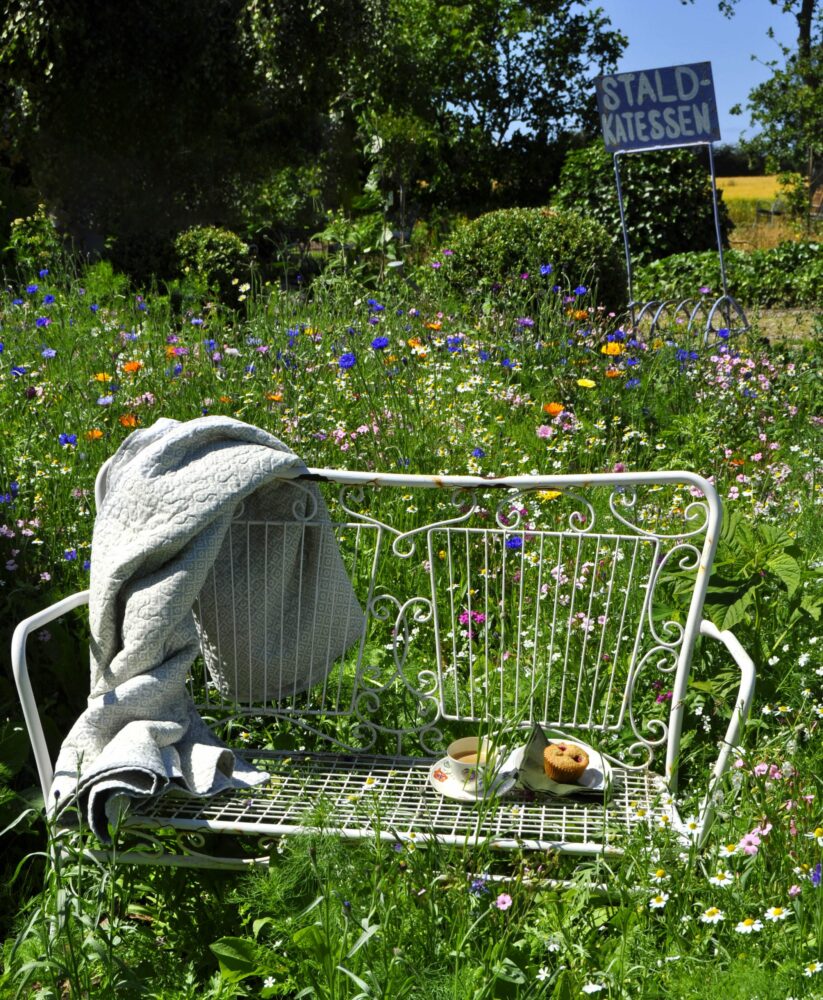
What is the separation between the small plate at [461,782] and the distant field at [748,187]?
2591cm

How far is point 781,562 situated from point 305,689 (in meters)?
1.24

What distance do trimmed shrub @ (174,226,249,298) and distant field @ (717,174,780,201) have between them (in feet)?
62.7

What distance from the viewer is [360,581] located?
3361 millimetres

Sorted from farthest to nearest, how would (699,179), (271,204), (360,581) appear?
(271,204) < (699,179) < (360,581)

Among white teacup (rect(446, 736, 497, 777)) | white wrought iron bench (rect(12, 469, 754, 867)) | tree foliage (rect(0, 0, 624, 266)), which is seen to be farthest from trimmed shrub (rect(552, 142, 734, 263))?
white teacup (rect(446, 736, 497, 777))

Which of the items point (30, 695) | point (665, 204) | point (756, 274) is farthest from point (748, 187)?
point (30, 695)

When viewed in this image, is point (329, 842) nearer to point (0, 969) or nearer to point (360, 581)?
point (0, 969)

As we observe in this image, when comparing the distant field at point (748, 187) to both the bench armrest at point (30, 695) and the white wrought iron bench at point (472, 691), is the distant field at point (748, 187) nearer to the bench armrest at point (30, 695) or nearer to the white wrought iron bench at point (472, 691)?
the white wrought iron bench at point (472, 691)

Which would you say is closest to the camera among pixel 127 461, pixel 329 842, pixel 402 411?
pixel 329 842

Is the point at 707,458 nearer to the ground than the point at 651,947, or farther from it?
farther from it

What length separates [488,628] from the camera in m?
2.92

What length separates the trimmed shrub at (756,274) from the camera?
485 inches

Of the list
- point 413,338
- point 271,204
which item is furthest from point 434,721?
point 271,204

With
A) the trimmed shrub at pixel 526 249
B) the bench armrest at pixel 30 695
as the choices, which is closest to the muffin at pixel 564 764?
the bench armrest at pixel 30 695
